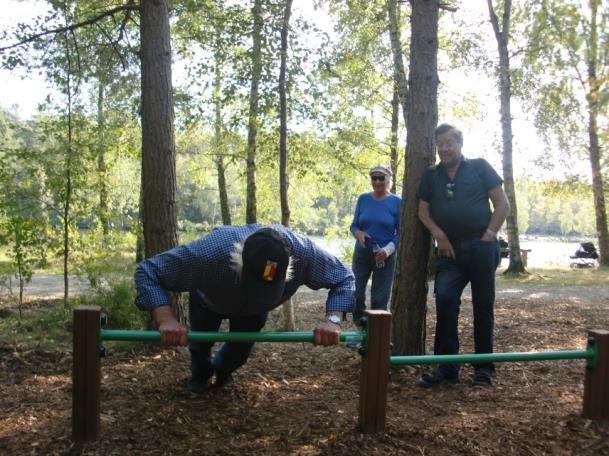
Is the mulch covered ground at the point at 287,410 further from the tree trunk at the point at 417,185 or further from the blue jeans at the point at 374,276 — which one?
the blue jeans at the point at 374,276

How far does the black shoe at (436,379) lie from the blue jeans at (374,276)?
139 centimetres

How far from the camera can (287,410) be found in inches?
136

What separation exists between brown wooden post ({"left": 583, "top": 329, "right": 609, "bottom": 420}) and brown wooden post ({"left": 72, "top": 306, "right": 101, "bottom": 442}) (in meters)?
2.91

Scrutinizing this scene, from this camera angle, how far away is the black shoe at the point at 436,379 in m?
3.87

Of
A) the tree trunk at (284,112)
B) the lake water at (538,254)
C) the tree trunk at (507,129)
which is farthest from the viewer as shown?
the lake water at (538,254)

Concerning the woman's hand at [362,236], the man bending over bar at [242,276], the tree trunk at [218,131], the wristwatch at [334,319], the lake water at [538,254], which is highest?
the tree trunk at [218,131]

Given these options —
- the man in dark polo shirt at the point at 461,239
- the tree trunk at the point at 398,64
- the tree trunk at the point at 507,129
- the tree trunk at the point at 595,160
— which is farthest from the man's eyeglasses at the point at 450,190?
the tree trunk at the point at 595,160

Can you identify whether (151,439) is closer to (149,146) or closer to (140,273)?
(140,273)

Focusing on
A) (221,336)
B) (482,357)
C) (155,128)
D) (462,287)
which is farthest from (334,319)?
(155,128)

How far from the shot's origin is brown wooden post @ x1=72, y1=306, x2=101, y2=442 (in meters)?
2.74

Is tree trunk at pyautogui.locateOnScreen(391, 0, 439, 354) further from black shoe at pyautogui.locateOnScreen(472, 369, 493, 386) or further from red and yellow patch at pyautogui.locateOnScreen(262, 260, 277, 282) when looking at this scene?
Result: red and yellow patch at pyautogui.locateOnScreen(262, 260, 277, 282)

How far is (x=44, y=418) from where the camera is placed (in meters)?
3.21

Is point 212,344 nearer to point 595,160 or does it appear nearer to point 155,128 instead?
point 155,128

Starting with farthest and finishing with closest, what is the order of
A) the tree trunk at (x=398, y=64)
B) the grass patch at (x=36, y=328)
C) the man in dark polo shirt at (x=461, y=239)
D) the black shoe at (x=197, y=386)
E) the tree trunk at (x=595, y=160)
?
the tree trunk at (x=595, y=160) < the tree trunk at (x=398, y=64) < the grass patch at (x=36, y=328) < the man in dark polo shirt at (x=461, y=239) < the black shoe at (x=197, y=386)
